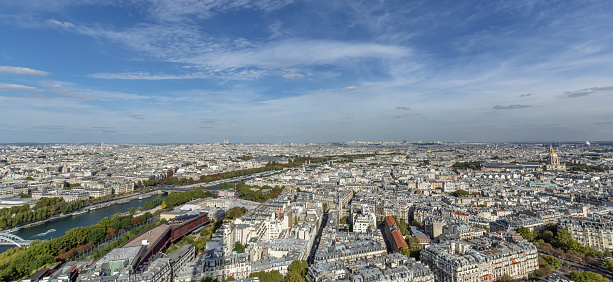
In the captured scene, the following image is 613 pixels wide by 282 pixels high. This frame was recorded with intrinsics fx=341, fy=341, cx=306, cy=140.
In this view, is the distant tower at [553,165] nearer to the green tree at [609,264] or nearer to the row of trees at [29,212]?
the green tree at [609,264]

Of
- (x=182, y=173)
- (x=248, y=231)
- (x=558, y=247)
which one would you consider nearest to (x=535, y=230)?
(x=558, y=247)

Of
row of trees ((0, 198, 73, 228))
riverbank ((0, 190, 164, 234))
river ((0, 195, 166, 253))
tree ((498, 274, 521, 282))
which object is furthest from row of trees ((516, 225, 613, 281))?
row of trees ((0, 198, 73, 228))

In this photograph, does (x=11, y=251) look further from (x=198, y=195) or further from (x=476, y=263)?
(x=476, y=263)

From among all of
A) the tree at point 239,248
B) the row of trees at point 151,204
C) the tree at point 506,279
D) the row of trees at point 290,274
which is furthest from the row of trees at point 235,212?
the tree at point 506,279

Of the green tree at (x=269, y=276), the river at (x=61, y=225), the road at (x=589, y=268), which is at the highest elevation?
the green tree at (x=269, y=276)

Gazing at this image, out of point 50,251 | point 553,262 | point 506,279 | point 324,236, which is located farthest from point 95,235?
point 553,262

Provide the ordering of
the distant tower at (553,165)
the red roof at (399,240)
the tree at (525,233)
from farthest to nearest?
1. the distant tower at (553,165)
2. the tree at (525,233)
3. the red roof at (399,240)

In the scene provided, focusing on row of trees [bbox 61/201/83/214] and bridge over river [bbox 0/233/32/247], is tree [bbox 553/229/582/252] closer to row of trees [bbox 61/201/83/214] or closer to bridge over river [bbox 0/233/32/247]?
bridge over river [bbox 0/233/32/247]

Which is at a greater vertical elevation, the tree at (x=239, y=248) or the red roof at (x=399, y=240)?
the red roof at (x=399, y=240)

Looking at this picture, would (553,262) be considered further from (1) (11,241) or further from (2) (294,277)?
(1) (11,241)

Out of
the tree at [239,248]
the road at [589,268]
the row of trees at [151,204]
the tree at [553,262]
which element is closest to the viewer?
the road at [589,268]

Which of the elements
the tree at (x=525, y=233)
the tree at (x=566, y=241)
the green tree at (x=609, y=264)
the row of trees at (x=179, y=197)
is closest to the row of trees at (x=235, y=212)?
the row of trees at (x=179, y=197)

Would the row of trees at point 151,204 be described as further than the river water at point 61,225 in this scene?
Yes
